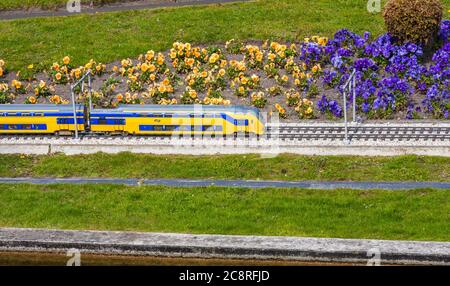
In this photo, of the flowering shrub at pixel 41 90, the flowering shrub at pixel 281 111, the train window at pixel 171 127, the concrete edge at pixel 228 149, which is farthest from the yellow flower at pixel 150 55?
the concrete edge at pixel 228 149

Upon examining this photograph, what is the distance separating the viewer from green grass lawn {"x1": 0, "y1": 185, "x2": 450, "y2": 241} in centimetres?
3356

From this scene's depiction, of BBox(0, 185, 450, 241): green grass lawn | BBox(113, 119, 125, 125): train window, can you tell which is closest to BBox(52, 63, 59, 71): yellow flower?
BBox(113, 119, 125, 125): train window

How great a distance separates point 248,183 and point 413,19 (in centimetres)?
1540

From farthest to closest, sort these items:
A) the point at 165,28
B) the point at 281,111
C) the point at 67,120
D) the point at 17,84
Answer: the point at 165,28 < the point at 17,84 < the point at 281,111 < the point at 67,120

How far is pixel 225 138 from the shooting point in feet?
139

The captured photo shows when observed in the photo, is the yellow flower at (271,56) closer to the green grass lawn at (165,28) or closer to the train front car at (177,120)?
the green grass lawn at (165,28)

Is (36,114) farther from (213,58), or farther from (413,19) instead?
(413,19)

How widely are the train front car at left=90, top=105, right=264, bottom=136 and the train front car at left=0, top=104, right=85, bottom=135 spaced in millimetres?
1076

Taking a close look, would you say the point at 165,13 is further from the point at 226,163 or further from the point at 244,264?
the point at 244,264

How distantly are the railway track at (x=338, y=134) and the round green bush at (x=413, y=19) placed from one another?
7318 millimetres

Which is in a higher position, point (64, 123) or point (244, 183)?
point (64, 123)

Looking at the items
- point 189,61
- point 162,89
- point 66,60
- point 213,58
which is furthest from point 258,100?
point 66,60

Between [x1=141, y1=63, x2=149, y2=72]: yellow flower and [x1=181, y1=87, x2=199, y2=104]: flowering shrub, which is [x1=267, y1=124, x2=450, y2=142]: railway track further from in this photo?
[x1=141, y1=63, x2=149, y2=72]: yellow flower

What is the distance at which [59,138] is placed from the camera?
4375cm
